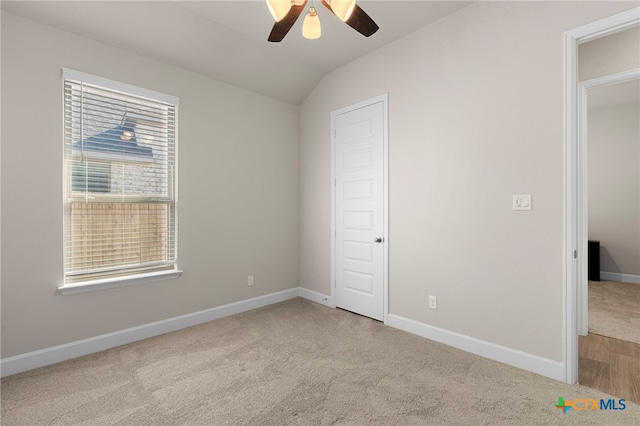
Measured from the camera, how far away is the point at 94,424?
1791mm

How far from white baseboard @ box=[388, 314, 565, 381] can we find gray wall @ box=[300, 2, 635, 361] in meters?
0.05

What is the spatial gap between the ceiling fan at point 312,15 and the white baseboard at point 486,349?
2.51 metres

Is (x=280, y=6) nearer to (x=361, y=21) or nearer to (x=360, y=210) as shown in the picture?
(x=361, y=21)

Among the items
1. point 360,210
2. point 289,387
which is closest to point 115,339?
point 289,387

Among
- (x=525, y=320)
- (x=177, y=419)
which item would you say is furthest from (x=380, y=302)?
(x=177, y=419)

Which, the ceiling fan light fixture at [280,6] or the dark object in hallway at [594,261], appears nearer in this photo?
the ceiling fan light fixture at [280,6]

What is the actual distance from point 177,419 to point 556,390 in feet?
7.93

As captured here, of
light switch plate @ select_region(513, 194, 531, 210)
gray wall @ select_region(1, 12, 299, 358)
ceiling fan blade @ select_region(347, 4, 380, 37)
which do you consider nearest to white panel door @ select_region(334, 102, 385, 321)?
gray wall @ select_region(1, 12, 299, 358)

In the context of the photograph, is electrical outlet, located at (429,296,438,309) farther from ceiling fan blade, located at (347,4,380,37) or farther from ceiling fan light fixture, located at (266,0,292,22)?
ceiling fan light fixture, located at (266,0,292,22)

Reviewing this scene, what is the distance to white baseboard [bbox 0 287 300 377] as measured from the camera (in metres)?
2.36

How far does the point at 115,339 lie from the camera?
2787 mm

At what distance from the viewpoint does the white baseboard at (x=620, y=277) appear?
5.03 meters

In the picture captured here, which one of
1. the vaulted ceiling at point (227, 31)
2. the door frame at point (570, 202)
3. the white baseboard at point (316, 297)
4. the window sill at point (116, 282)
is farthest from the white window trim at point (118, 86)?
the door frame at point (570, 202)

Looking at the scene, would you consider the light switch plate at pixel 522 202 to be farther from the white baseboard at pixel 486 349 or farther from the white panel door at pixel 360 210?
the white panel door at pixel 360 210
